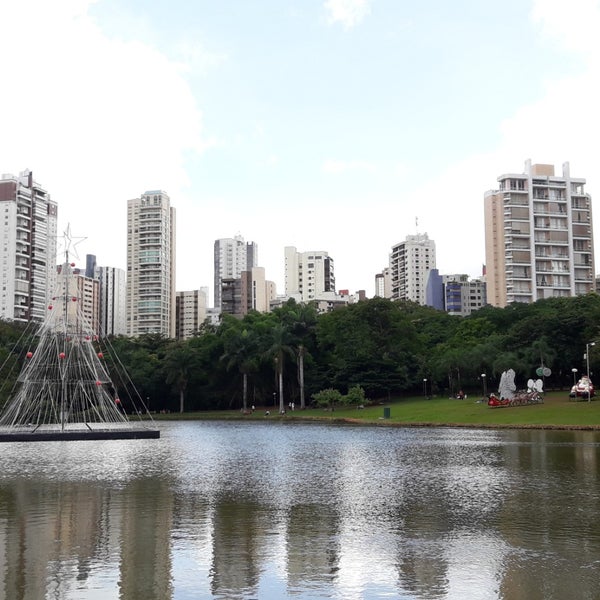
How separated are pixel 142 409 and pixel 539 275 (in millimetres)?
87783

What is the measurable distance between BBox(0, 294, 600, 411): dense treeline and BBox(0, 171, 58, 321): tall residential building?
32.1m

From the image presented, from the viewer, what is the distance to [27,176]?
159 m

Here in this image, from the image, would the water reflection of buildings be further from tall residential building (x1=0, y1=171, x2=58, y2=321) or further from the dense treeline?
tall residential building (x1=0, y1=171, x2=58, y2=321)

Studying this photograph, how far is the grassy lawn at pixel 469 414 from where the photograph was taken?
60872mm

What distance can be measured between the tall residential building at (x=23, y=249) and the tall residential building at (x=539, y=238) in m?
92.3

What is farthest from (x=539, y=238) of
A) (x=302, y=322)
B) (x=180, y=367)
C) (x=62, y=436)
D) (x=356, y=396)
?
(x=62, y=436)

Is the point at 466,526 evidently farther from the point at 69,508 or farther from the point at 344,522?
the point at 69,508

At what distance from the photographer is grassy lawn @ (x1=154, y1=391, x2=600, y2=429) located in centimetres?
6087

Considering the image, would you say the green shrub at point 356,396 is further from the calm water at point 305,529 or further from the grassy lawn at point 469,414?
the calm water at point 305,529

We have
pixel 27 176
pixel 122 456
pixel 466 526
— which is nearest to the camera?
pixel 466 526

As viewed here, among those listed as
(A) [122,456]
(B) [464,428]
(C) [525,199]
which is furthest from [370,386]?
(C) [525,199]

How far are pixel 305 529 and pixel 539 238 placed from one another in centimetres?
15085

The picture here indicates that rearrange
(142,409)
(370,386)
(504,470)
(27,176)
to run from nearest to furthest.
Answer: (504,470) → (370,386) → (142,409) → (27,176)

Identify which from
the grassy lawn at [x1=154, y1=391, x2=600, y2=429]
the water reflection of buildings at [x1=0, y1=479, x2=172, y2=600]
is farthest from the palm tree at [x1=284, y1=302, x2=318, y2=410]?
the water reflection of buildings at [x1=0, y1=479, x2=172, y2=600]
